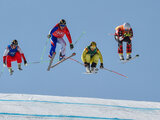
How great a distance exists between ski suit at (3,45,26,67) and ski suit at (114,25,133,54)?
12.7ft

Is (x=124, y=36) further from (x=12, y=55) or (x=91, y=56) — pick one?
(x=12, y=55)

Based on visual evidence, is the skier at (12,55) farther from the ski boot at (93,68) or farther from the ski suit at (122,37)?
the ski suit at (122,37)

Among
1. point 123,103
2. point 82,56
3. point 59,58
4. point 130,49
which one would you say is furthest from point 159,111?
point 59,58

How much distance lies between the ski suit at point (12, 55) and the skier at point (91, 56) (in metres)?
2.49

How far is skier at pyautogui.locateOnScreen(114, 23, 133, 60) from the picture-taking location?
12.4 metres

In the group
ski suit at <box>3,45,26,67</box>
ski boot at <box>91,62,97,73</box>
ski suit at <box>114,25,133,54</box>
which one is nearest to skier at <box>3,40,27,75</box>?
ski suit at <box>3,45,26,67</box>

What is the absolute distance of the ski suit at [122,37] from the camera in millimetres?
12453

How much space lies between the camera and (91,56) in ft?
41.2

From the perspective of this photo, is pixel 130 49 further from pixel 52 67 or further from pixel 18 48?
pixel 18 48

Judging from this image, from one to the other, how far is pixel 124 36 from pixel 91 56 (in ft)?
5.02

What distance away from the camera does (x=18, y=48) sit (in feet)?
41.5

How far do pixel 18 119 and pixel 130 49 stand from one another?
5.69m

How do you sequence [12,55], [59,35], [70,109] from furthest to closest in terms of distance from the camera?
1. [12,55]
2. [59,35]
3. [70,109]

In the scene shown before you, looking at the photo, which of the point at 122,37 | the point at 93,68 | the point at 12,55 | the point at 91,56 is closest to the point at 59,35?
the point at 91,56
